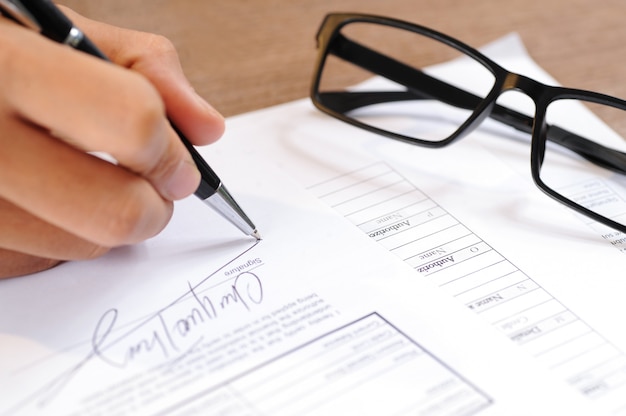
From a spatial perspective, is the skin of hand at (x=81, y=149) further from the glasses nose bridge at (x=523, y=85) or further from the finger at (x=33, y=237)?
the glasses nose bridge at (x=523, y=85)

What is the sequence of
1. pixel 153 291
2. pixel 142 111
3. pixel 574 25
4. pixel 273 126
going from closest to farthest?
pixel 142 111 < pixel 153 291 < pixel 273 126 < pixel 574 25

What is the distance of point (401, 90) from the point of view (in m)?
0.72

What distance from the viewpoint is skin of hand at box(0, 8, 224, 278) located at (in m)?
0.38

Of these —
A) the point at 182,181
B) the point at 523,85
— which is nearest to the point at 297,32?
the point at 523,85

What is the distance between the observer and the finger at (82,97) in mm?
380

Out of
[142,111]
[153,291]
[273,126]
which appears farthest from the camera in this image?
[273,126]

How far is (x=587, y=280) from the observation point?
50 cm

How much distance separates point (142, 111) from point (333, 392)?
193mm

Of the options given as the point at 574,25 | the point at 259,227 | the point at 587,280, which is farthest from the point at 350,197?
the point at 574,25

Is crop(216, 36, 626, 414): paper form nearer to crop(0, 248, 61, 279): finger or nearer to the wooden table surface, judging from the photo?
the wooden table surface

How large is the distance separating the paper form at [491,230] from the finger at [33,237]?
198mm

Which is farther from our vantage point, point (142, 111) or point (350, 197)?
point (350, 197)

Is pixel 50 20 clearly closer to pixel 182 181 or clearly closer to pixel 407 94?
pixel 182 181

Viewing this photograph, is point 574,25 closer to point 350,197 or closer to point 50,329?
point 350,197
